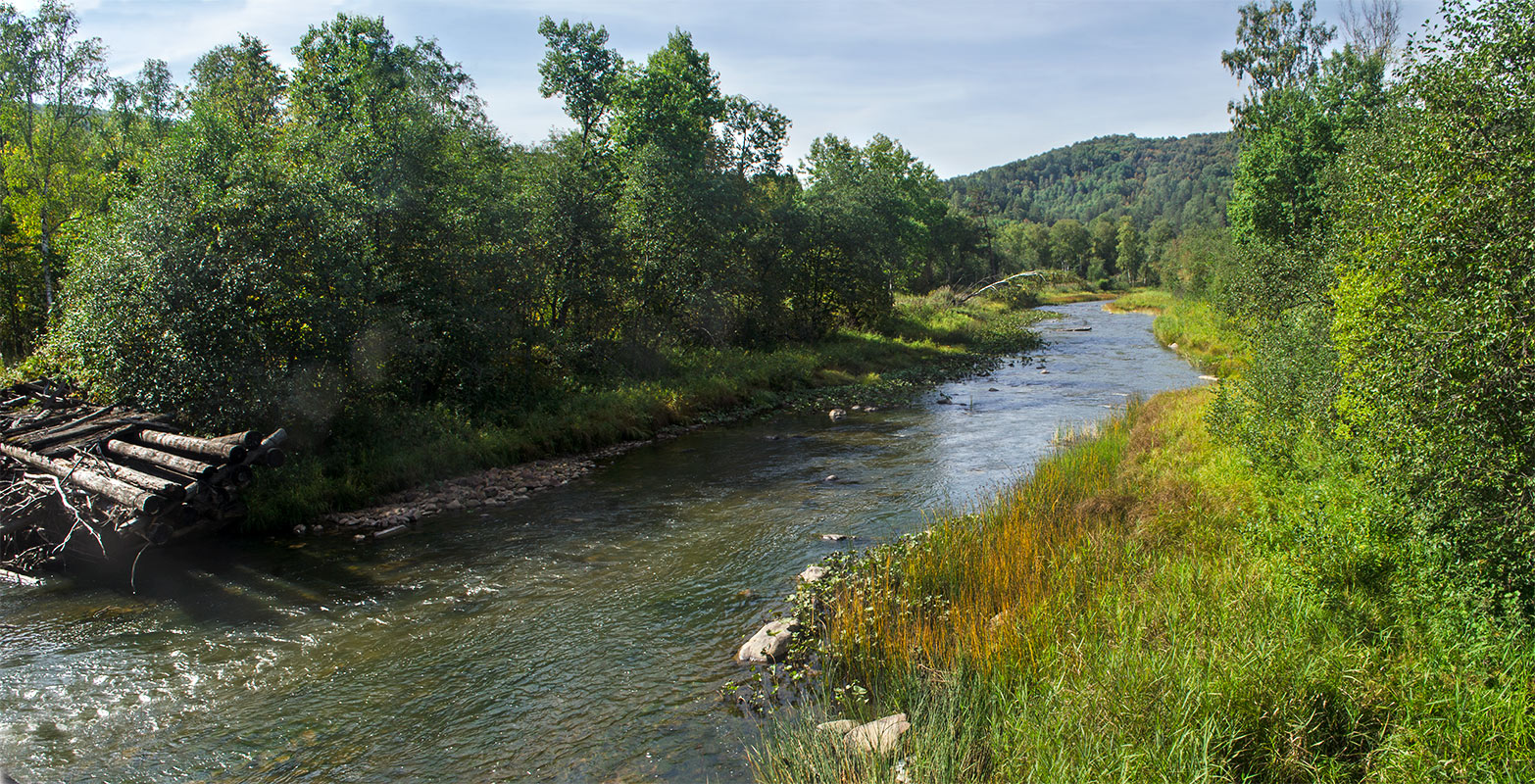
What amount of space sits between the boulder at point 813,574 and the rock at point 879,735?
12.0ft

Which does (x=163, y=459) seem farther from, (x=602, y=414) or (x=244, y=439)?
(x=602, y=414)

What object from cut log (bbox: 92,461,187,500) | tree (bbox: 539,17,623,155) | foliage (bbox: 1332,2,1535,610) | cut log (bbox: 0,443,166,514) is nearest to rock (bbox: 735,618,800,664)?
foliage (bbox: 1332,2,1535,610)

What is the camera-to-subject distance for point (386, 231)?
19.3 meters

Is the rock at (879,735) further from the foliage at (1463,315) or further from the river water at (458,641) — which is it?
the foliage at (1463,315)

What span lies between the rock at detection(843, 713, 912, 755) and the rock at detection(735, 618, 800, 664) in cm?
204

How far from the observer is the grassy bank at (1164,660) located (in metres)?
5.66

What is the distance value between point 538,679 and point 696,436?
1427 cm

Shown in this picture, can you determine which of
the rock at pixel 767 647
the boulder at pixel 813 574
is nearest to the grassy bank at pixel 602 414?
the boulder at pixel 813 574

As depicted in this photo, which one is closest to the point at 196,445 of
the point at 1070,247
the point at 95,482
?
the point at 95,482

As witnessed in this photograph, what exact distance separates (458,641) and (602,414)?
12.2 metres

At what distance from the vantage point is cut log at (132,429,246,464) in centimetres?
Result: 1291

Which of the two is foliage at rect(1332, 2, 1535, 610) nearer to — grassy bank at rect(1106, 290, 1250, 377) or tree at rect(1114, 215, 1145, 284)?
grassy bank at rect(1106, 290, 1250, 377)

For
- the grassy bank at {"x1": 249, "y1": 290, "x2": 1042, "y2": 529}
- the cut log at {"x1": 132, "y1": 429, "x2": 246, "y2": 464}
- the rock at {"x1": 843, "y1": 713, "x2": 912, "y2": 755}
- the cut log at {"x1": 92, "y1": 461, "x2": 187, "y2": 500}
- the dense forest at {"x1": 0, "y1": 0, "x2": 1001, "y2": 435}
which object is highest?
the dense forest at {"x1": 0, "y1": 0, "x2": 1001, "y2": 435}

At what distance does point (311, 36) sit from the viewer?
119ft
